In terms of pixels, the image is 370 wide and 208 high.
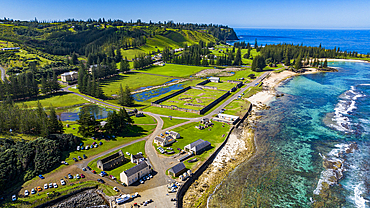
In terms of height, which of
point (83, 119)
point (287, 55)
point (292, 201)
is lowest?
point (292, 201)

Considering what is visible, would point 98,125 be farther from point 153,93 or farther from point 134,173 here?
point 153,93

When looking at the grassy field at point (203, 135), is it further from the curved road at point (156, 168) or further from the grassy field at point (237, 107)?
the grassy field at point (237, 107)

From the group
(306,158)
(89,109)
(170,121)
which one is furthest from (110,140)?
(306,158)

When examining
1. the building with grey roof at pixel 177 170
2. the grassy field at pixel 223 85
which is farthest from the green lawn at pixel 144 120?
the grassy field at pixel 223 85

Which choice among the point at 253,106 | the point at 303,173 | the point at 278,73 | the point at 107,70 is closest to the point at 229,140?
the point at 303,173

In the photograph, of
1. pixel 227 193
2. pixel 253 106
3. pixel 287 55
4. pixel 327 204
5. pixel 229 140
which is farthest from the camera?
pixel 287 55

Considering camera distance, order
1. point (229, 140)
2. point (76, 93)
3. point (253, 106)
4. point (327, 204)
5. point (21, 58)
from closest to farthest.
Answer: point (327, 204)
point (229, 140)
point (253, 106)
point (76, 93)
point (21, 58)

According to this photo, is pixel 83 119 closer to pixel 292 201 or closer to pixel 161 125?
pixel 161 125
